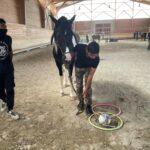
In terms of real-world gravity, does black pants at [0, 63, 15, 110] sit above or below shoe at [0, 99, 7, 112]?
above

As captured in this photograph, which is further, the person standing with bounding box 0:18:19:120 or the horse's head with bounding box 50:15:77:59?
the horse's head with bounding box 50:15:77:59

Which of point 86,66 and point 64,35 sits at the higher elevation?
point 64,35

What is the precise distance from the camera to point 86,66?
3.49m

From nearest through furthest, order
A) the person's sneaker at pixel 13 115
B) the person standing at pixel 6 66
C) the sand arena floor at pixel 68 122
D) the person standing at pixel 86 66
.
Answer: the sand arena floor at pixel 68 122
the person standing at pixel 86 66
the person standing at pixel 6 66
the person's sneaker at pixel 13 115

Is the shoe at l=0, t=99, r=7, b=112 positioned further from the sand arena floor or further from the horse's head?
the horse's head

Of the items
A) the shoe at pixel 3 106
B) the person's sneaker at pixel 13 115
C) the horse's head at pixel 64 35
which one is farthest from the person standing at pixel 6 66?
the horse's head at pixel 64 35

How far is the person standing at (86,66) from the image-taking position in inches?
127

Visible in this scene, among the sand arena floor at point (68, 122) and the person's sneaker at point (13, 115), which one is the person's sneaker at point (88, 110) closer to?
the sand arena floor at point (68, 122)

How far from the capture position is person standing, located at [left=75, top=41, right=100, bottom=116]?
127 inches

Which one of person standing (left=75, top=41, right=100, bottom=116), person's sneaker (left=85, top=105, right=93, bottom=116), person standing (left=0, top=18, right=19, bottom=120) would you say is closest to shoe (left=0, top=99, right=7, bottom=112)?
person standing (left=0, top=18, right=19, bottom=120)

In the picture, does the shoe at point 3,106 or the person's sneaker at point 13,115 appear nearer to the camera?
the person's sneaker at point 13,115

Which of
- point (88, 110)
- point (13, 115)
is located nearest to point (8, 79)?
point (13, 115)

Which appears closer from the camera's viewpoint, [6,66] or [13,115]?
[6,66]

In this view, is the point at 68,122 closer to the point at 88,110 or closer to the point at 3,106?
the point at 88,110
